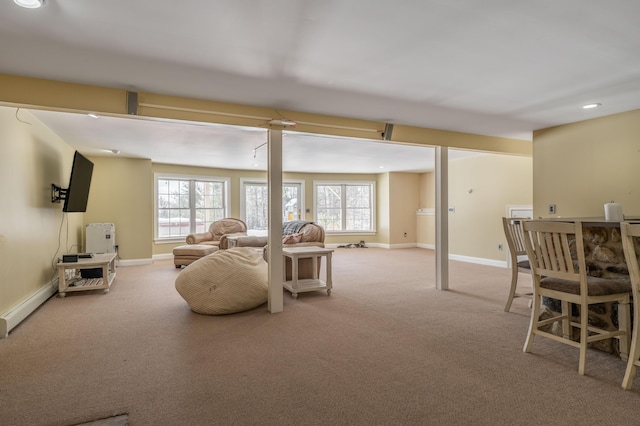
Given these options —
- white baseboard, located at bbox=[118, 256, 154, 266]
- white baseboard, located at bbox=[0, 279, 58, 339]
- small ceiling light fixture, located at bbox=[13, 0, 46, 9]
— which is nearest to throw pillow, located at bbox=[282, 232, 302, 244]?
white baseboard, located at bbox=[0, 279, 58, 339]

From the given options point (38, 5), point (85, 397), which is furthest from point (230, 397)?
point (38, 5)

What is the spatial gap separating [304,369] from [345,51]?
228 centimetres

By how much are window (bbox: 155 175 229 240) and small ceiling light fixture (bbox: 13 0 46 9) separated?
21.3 ft

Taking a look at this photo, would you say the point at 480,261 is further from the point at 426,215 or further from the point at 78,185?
the point at 78,185

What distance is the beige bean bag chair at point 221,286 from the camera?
372cm

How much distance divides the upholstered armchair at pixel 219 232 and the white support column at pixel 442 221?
425cm

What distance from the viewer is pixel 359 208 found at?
10570 millimetres

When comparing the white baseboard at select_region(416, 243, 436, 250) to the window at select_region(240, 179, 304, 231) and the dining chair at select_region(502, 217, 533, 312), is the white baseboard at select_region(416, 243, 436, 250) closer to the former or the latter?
the window at select_region(240, 179, 304, 231)

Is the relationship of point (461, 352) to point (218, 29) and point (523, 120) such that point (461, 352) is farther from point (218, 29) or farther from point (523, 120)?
point (523, 120)

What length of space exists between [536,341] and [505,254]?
407 cm

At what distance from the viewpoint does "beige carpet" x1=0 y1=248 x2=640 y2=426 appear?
1.90 meters

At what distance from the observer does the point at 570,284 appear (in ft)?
8.09

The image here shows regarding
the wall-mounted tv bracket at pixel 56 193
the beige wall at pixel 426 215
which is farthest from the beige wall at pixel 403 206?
the wall-mounted tv bracket at pixel 56 193

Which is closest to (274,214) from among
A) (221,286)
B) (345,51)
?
(221,286)
